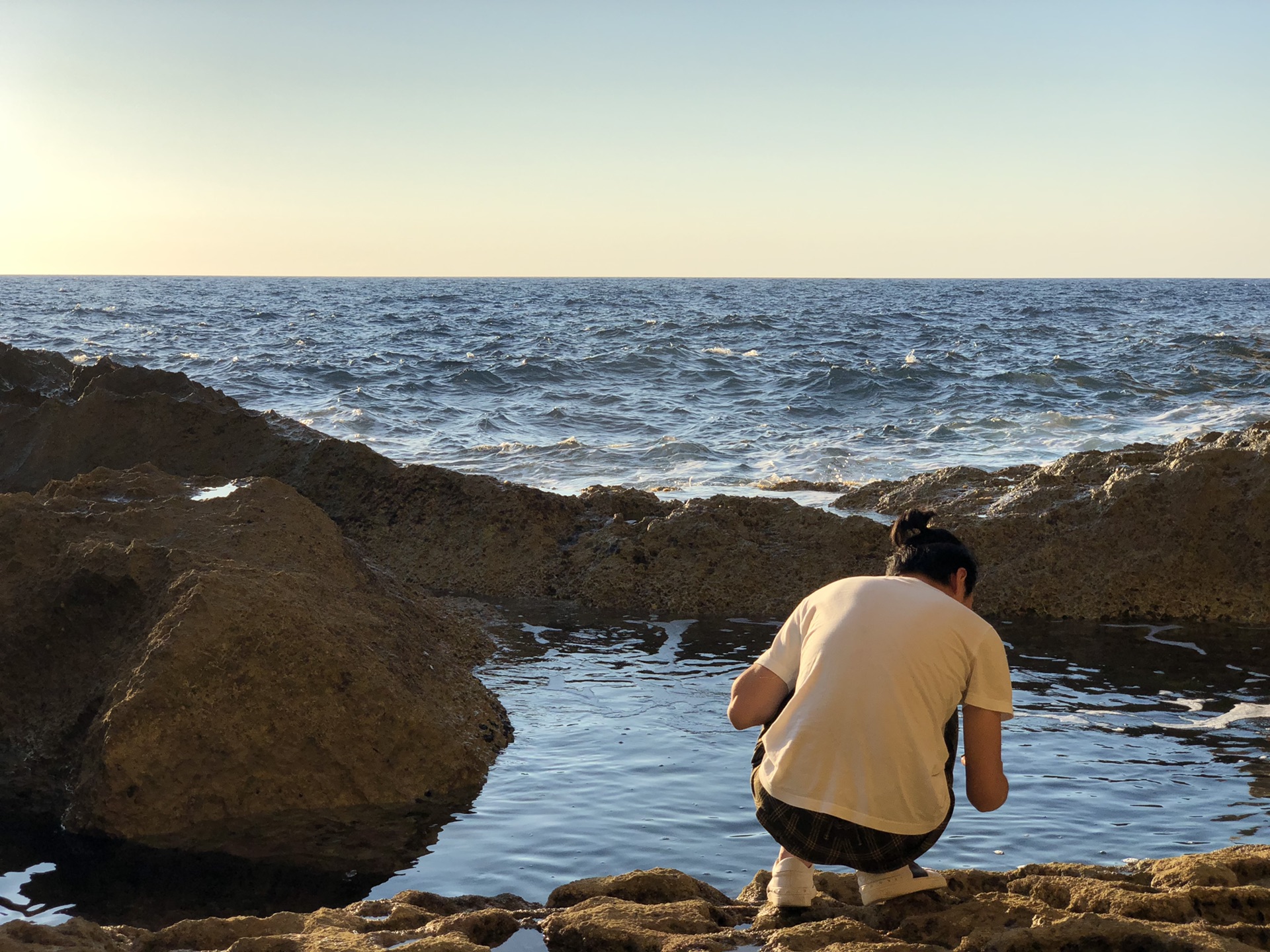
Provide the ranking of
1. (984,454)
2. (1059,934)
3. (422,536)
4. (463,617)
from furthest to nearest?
(984,454)
(422,536)
(463,617)
(1059,934)

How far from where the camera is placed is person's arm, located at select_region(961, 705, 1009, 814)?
2826 mm

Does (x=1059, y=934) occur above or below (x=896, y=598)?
below

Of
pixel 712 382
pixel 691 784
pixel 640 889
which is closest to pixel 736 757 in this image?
pixel 691 784

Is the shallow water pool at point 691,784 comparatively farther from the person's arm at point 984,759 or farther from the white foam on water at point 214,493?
the white foam on water at point 214,493

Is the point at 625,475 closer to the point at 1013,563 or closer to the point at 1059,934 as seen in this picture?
the point at 1013,563

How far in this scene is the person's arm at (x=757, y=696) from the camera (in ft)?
9.73

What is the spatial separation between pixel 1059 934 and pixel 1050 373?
20432 mm

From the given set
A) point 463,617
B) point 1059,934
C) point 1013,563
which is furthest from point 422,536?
point 1059,934

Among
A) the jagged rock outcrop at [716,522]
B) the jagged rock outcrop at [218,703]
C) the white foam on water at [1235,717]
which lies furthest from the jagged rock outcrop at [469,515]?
the white foam on water at [1235,717]

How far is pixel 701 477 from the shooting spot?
1254cm

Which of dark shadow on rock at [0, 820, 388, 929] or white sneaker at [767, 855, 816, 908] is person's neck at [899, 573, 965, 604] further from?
dark shadow on rock at [0, 820, 388, 929]

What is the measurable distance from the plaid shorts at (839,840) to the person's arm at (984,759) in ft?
0.26

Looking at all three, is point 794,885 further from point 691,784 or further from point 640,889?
point 691,784

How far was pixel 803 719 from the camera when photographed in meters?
2.83
